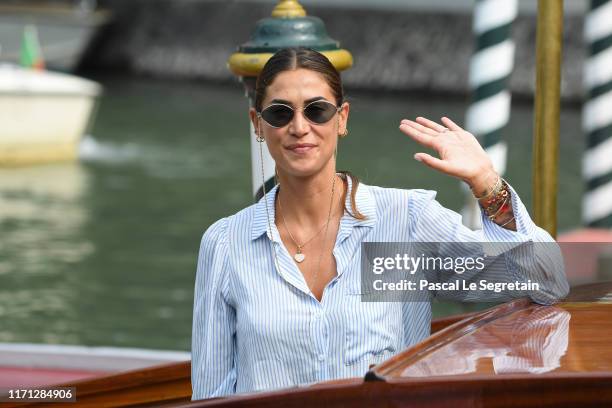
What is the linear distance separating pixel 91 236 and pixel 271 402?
897 cm

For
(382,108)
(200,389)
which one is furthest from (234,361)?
(382,108)

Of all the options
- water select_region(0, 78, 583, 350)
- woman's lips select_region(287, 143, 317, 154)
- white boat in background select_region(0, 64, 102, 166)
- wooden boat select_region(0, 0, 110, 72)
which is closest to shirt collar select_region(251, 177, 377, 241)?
woman's lips select_region(287, 143, 317, 154)

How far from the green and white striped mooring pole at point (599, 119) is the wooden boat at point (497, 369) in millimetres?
3960

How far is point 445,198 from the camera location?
41.9 feet

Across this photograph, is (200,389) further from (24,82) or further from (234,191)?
(24,82)

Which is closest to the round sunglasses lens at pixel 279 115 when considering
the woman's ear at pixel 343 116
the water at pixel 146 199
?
the woman's ear at pixel 343 116

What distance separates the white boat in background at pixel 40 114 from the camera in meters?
13.7

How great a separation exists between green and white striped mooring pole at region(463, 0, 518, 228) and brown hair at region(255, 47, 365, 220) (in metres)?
3.19

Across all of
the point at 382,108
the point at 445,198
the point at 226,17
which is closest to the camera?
the point at 445,198

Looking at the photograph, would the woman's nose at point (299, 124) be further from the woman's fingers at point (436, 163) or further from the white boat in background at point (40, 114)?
the white boat in background at point (40, 114)

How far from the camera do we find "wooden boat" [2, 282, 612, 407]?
1.76 metres

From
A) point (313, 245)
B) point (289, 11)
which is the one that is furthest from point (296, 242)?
point (289, 11)

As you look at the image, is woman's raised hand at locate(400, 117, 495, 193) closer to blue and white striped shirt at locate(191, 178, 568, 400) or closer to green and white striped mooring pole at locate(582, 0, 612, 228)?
blue and white striped shirt at locate(191, 178, 568, 400)

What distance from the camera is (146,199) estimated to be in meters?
12.6
